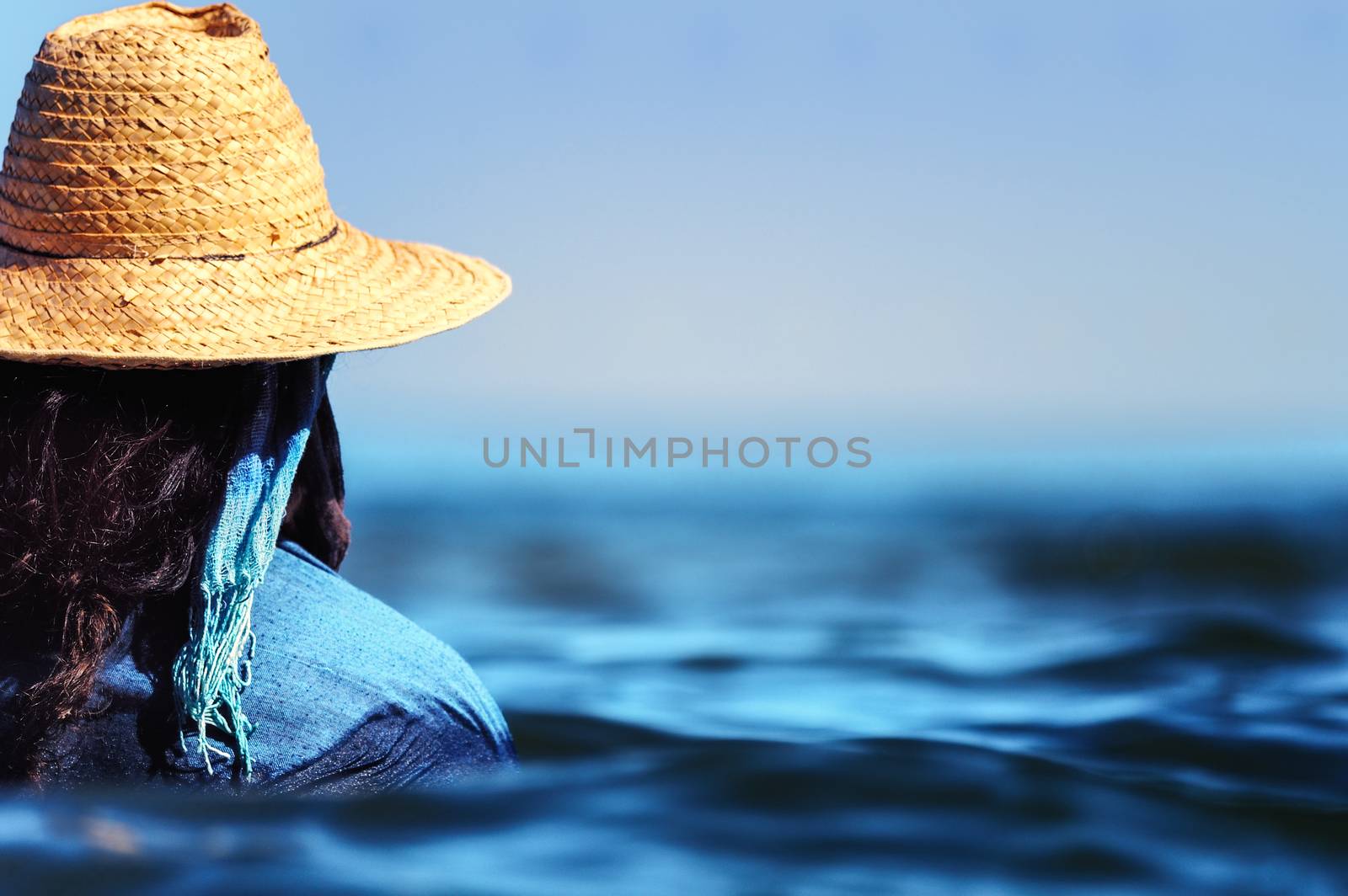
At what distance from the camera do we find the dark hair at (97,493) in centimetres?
181

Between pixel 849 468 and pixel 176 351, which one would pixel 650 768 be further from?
pixel 849 468

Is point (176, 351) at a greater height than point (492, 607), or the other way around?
point (176, 351)

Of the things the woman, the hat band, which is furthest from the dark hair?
the hat band

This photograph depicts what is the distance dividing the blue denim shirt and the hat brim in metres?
0.37

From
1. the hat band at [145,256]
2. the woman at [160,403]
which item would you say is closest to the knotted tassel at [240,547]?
the woman at [160,403]

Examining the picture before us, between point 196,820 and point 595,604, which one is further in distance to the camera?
point 595,604

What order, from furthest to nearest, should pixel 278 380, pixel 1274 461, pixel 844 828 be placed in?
pixel 1274 461
pixel 844 828
pixel 278 380

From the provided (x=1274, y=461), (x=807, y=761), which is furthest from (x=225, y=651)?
(x=1274, y=461)

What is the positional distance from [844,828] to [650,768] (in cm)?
56

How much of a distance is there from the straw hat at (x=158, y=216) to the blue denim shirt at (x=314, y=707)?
1.25 feet

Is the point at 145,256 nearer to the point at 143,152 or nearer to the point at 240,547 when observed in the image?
the point at 143,152

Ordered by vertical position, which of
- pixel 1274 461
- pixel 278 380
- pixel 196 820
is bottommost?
pixel 196 820

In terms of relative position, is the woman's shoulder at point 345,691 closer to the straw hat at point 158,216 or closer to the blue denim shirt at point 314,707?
the blue denim shirt at point 314,707

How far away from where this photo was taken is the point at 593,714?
3.26 metres
